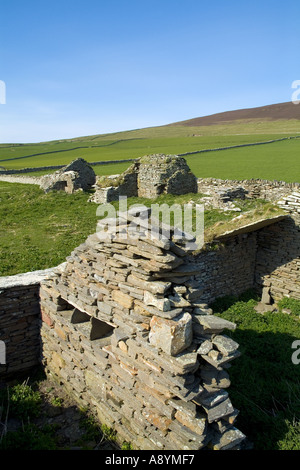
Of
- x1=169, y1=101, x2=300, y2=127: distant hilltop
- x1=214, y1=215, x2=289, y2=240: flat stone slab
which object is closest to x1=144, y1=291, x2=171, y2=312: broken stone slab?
x1=214, y1=215, x2=289, y2=240: flat stone slab

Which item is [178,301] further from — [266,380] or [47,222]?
[47,222]

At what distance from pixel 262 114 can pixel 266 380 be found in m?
134

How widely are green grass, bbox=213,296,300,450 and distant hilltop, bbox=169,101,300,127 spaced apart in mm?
110782

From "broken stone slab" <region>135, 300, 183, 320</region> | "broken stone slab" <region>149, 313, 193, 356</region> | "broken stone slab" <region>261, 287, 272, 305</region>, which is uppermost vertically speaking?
"broken stone slab" <region>135, 300, 183, 320</region>

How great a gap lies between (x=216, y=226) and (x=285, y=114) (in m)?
118

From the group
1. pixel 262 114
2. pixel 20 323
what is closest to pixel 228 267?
pixel 20 323

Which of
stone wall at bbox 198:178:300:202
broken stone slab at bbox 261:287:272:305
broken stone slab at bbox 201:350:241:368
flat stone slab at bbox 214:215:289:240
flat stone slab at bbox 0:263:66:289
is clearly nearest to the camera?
broken stone slab at bbox 201:350:241:368

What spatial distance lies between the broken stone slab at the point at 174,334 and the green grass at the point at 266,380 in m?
2.66

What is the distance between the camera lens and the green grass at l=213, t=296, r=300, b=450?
5551 millimetres

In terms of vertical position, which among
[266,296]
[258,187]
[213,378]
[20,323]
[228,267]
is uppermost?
[258,187]

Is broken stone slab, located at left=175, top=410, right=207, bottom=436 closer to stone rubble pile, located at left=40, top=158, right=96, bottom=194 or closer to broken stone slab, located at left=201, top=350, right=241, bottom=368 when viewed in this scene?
broken stone slab, located at left=201, top=350, right=241, bottom=368

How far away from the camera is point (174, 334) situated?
431 cm

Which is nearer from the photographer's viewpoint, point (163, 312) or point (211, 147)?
point (163, 312)
